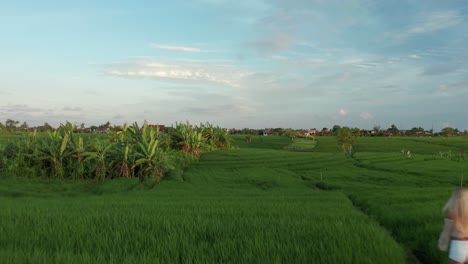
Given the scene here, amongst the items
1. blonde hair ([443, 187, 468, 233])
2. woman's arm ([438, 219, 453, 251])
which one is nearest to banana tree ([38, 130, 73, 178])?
woman's arm ([438, 219, 453, 251])

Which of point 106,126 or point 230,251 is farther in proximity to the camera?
point 106,126

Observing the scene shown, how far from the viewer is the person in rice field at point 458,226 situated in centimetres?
488

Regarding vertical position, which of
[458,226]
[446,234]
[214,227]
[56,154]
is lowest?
[214,227]

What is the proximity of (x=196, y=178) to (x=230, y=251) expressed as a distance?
11862 millimetres

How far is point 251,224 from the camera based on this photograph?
25.5 ft

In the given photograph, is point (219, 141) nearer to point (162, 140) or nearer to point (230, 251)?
point (162, 140)

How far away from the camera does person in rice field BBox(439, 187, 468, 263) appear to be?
192 inches

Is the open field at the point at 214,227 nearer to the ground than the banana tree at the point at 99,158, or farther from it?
nearer to the ground

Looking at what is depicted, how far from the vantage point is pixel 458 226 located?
490 centimetres

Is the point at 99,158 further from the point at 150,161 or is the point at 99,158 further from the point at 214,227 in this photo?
the point at 214,227

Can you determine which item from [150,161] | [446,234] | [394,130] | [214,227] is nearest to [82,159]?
[150,161]

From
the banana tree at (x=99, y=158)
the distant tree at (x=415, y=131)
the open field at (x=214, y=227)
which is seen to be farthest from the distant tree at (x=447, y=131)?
the banana tree at (x=99, y=158)

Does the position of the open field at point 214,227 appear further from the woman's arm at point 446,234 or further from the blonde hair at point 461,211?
the blonde hair at point 461,211

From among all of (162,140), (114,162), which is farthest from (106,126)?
(114,162)
